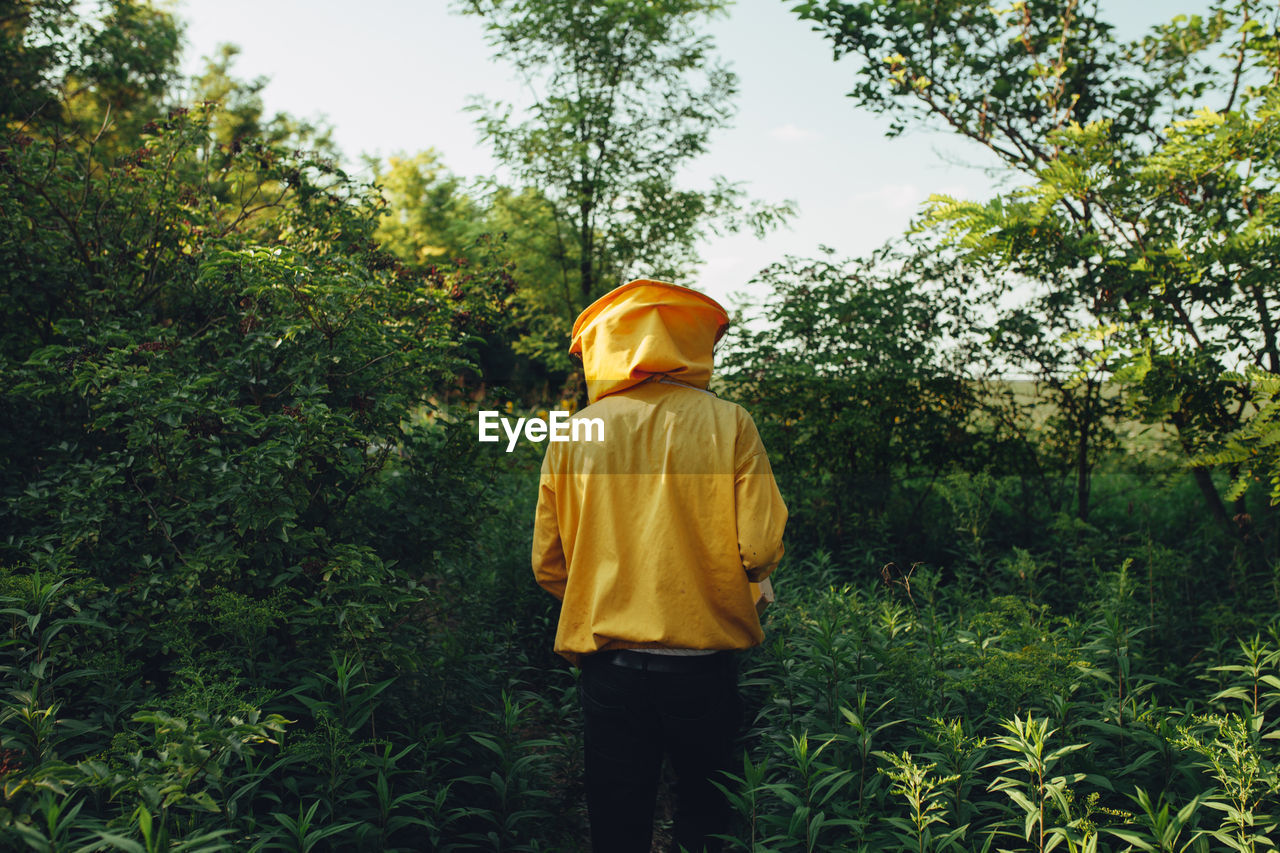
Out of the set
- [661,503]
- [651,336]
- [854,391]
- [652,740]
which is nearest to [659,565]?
[661,503]

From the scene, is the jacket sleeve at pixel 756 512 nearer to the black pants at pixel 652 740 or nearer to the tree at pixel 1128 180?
the black pants at pixel 652 740

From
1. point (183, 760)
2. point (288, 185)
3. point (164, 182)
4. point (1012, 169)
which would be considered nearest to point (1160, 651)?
point (1012, 169)

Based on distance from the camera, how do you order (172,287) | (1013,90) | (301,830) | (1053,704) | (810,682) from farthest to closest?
(1013,90)
(172,287)
(810,682)
(1053,704)
(301,830)

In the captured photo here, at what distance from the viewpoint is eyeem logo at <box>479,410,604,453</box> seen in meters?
2.65

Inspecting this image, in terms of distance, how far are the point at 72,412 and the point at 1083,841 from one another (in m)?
4.45

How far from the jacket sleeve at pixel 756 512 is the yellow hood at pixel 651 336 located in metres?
0.37

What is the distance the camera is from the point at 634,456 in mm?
2605

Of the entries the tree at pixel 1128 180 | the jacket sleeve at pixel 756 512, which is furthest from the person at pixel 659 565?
the tree at pixel 1128 180

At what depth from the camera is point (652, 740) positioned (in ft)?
8.67

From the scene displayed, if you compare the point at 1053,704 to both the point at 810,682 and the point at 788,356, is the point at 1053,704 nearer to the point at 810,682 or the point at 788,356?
the point at 810,682

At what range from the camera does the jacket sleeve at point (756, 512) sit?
8.16ft

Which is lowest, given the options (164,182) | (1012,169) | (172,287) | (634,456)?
(634,456)

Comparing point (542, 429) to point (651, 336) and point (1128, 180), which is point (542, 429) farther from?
point (1128, 180)

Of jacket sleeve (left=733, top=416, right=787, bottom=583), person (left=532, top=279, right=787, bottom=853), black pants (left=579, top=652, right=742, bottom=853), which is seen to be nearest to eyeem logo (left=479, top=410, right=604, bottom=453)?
person (left=532, top=279, right=787, bottom=853)
